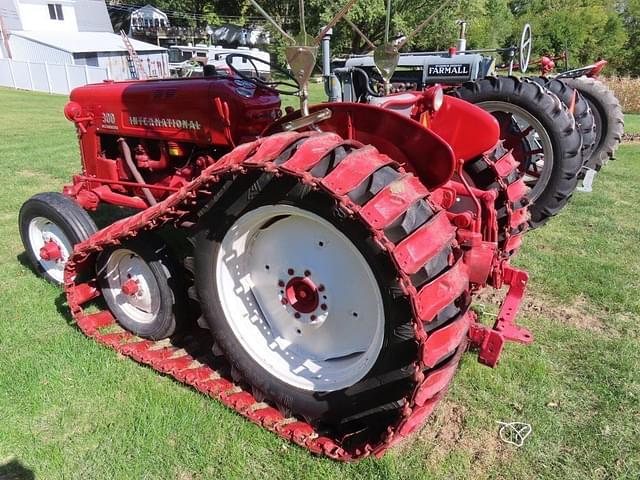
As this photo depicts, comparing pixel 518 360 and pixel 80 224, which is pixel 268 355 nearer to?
pixel 518 360

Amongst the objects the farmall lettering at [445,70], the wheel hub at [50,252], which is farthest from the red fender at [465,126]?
the farmall lettering at [445,70]

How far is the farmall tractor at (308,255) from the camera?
1927 millimetres

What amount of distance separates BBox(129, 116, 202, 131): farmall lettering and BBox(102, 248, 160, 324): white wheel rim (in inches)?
36.8

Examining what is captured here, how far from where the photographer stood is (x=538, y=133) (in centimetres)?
473

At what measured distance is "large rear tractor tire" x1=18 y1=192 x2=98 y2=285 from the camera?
3.42m

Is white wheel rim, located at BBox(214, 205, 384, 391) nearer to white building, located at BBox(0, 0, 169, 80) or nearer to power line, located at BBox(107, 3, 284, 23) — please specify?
white building, located at BBox(0, 0, 169, 80)

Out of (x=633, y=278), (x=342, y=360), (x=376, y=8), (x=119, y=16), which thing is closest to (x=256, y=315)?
(x=342, y=360)

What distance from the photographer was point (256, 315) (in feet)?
8.43

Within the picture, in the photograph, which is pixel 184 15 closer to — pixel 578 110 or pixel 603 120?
pixel 603 120

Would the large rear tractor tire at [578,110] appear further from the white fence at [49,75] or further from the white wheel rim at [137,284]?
the white fence at [49,75]

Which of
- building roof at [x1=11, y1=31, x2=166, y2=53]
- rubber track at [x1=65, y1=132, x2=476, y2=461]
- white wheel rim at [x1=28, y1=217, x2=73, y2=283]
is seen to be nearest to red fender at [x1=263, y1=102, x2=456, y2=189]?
rubber track at [x1=65, y1=132, x2=476, y2=461]

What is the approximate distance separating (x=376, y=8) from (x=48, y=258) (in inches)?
A: 934

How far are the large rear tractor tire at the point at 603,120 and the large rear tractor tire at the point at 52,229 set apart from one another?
20.1 ft

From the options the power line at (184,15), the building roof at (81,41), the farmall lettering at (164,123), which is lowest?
the farmall lettering at (164,123)
